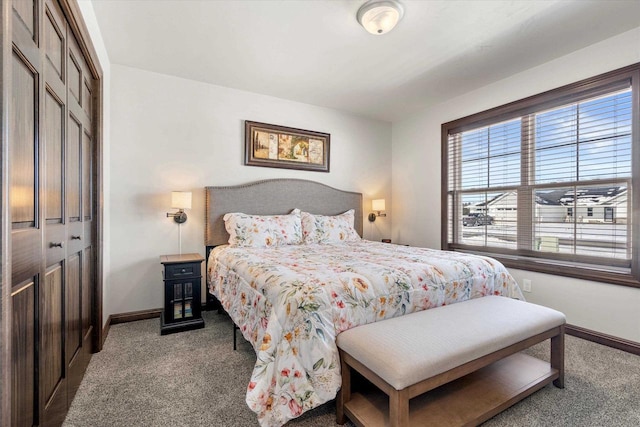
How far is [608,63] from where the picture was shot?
8.16 ft

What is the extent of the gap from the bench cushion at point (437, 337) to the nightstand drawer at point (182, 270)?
1828 mm

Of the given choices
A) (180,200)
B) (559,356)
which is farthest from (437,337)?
(180,200)

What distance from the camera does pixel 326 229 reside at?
3.57 m

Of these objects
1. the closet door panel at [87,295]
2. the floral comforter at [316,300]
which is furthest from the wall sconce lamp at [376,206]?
the closet door panel at [87,295]

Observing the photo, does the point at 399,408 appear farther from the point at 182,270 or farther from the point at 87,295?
the point at 182,270

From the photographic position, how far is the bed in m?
1.42

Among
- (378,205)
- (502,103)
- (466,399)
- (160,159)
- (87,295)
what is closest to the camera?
(466,399)

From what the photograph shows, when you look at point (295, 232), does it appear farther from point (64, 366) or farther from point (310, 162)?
point (64, 366)

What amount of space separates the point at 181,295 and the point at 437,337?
230cm

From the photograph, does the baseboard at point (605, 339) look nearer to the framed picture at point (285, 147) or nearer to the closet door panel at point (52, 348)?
the framed picture at point (285, 147)

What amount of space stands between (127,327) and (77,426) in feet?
4.74

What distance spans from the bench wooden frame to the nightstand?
70.6 inches

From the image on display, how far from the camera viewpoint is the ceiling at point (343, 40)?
2121mm

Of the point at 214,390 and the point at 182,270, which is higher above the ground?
the point at 182,270
